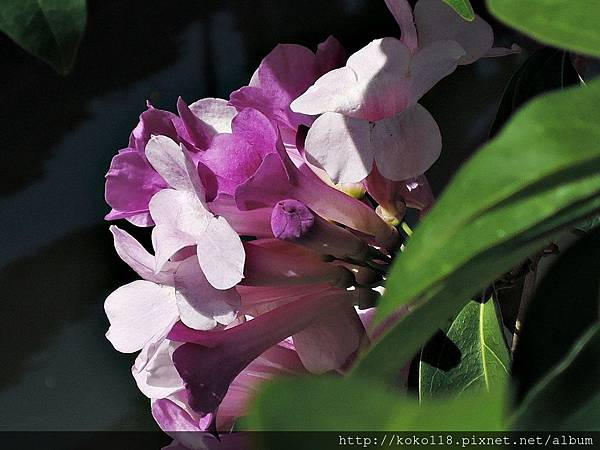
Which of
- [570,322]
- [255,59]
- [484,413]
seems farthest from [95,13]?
[484,413]

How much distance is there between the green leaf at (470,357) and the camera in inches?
18.3

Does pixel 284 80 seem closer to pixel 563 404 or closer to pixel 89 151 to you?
pixel 563 404

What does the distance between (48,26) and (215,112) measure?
0.46ft

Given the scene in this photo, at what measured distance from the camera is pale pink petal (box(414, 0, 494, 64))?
0.42 m

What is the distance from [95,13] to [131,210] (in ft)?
2.77

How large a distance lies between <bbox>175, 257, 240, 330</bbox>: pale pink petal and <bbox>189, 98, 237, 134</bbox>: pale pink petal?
88 mm

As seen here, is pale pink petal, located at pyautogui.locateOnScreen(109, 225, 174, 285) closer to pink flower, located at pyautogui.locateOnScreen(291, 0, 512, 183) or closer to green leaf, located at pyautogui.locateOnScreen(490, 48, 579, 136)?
pink flower, located at pyautogui.locateOnScreen(291, 0, 512, 183)

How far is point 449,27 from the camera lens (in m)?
0.42

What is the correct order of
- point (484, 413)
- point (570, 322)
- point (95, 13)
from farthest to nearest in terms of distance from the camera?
point (95, 13), point (570, 322), point (484, 413)

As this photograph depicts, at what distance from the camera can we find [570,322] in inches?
13.3

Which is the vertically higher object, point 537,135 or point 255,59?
point 537,135

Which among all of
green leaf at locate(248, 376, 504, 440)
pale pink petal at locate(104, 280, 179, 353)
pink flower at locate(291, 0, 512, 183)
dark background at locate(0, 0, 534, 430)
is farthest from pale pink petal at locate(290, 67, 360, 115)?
dark background at locate(0, 0, 534, 430)

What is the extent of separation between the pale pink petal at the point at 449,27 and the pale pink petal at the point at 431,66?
2 cm

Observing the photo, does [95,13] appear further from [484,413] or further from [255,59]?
[484,413]
